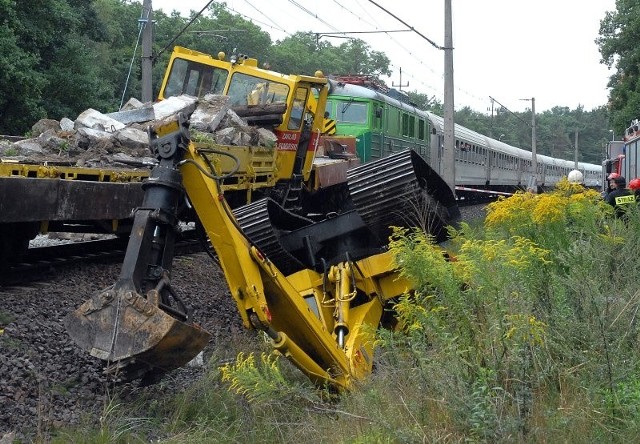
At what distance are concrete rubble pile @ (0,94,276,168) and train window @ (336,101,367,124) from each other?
7.99 m

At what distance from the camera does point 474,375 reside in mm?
4801

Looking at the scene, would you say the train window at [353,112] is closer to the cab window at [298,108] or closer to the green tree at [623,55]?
the cab window at [298,108]

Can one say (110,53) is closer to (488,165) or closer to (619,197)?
(488,165)

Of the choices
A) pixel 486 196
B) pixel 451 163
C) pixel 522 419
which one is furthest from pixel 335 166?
pixel 486 196

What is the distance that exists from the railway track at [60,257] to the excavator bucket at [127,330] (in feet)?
8.04

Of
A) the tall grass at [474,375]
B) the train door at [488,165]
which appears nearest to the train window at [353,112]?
the tall grass at [474,375]

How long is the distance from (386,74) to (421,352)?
224ft

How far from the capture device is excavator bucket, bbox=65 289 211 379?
4.88 m

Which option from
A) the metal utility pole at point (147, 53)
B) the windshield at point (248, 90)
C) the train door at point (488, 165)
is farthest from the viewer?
the train door at point (488, 165)

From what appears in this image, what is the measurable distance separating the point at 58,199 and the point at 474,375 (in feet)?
15.1

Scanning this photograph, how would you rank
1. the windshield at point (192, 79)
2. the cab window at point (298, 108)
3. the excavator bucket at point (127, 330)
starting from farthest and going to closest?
the windshield at point (192, 79), the cab window at point (298, 108), the excavator bucket at point (127, 330)

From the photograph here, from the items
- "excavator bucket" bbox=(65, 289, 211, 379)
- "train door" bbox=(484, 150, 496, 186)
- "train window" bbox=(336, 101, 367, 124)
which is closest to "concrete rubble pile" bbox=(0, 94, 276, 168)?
"excavator bucket" bbox=(65, 289, 211, 379)

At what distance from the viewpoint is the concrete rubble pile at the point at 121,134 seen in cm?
941

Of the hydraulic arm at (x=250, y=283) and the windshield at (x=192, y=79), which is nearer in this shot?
the hydraulic arm at (x=250, y=283)
